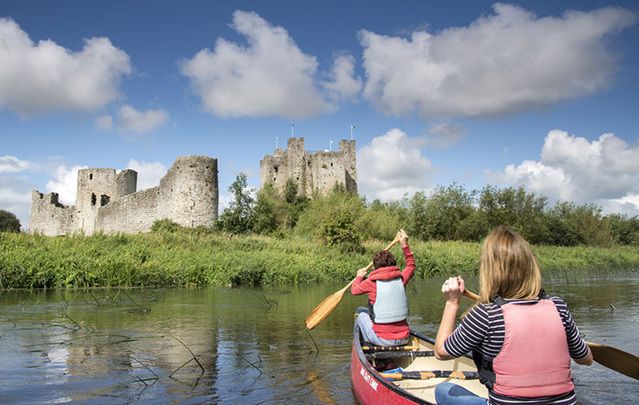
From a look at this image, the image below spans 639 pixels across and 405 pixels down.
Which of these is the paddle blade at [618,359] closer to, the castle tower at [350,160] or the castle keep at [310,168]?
the castle keep at [310,168]

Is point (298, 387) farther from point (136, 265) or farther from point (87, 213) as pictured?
point (87, 213)

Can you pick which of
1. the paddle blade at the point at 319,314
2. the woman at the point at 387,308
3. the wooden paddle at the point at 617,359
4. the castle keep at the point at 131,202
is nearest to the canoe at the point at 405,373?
the woman at the point at 387,308

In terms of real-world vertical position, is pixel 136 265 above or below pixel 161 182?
below

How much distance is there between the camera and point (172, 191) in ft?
106

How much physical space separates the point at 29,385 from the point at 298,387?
2.89 m

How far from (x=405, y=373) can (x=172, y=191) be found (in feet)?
93.3

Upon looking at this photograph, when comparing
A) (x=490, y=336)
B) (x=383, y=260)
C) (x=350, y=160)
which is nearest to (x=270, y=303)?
(x=383, y=260)

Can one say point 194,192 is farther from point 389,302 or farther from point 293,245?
point 389,302

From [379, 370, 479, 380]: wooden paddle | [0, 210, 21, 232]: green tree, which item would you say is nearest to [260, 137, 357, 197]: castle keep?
[0, 210, 21, 232]: green tree

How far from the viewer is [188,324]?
10711 mm

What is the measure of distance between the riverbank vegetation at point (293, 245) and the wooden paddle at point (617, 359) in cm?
1416

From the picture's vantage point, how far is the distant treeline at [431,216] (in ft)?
117

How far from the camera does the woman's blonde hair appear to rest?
3.27m

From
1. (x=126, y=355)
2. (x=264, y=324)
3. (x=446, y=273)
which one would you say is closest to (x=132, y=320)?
(x=264, y=324)
